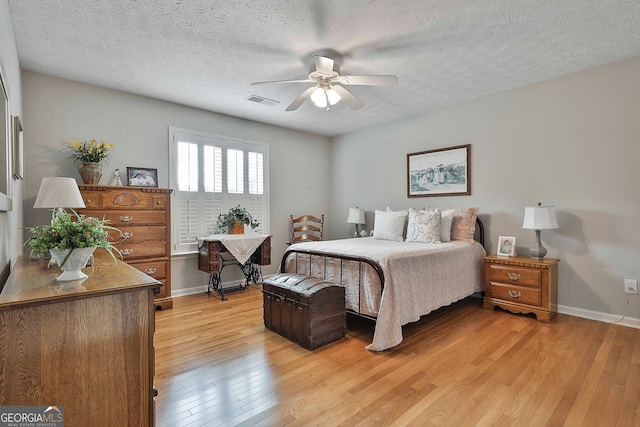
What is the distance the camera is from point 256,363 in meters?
2.36

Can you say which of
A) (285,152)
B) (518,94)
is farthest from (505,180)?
(285,152)

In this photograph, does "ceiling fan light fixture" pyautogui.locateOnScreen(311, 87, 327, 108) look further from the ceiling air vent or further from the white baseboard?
the white baseboard

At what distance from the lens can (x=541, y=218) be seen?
3.24 metres

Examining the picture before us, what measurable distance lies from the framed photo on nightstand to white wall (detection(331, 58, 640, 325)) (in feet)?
0.45

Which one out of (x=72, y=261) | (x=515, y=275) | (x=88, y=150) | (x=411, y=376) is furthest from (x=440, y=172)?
(x=88, y=150)

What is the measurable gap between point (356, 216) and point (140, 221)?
3.08 metres

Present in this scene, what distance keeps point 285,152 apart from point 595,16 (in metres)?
4.04

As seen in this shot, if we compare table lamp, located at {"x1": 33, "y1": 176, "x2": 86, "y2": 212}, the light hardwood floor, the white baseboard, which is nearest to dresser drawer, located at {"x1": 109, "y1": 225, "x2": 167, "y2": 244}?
the light hardwood floor

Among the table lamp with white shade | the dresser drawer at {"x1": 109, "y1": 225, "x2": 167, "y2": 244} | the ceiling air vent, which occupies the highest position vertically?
the ceiling air vent

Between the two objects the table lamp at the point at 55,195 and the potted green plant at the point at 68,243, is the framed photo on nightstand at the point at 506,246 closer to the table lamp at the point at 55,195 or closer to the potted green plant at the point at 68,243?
the potted green plant at the point at 68,243

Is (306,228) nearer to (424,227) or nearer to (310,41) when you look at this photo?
(424,227)

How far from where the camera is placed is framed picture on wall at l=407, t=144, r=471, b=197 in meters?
4.19

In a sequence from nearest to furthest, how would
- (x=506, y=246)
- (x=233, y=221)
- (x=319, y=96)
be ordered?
(x=319, y=96), (x=506, y=246), (x=233, y=221)

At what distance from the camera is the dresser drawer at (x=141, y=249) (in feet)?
11.0
